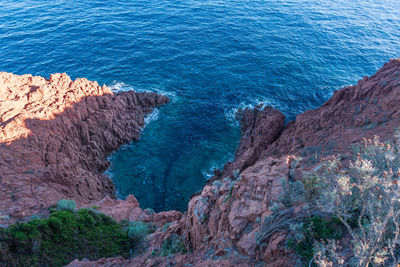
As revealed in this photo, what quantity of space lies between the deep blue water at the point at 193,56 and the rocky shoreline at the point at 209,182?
11.1 feet

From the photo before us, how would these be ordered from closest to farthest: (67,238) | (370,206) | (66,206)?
(370,206) → (67,238) → (66,206)

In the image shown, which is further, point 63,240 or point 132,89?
point 132,89

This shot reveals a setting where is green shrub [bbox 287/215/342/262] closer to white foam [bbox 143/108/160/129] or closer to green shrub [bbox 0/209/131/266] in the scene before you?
green shrub [bbox 0/209/131/266]

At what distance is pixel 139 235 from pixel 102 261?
10.6 feet

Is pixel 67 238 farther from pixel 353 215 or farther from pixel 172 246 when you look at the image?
pixel 353 215

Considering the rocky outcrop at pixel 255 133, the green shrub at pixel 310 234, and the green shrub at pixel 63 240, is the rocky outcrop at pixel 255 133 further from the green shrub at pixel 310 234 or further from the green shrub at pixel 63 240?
the green shrub at pixel 310 234

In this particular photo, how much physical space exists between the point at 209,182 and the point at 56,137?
1710 cm

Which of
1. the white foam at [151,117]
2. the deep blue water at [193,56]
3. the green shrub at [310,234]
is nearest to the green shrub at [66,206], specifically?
the deep blue water at [193,56]

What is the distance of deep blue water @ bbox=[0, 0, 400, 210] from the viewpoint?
1244 inches

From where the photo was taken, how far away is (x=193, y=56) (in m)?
47.8

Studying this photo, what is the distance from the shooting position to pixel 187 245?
1407 cm

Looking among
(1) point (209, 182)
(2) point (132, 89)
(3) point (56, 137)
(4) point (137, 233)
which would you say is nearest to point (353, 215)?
(4) point (137, 233)

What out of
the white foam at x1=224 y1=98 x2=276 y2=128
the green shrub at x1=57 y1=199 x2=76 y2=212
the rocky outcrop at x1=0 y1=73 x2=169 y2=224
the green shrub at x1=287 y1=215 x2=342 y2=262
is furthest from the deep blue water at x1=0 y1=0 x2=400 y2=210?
the green shrub at x1=287 y1=215 x2=342 y2=262

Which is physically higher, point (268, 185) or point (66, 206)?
point (268, 185)
